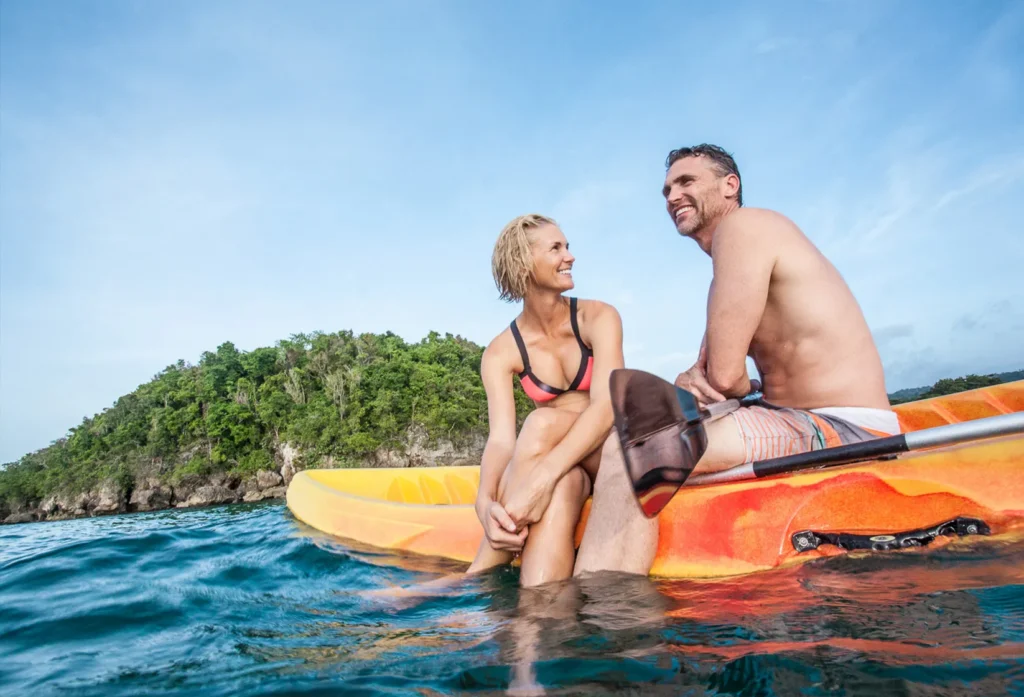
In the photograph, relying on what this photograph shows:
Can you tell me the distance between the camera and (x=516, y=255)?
272 cm

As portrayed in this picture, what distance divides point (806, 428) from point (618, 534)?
2.67 ft

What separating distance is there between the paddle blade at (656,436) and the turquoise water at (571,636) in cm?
39

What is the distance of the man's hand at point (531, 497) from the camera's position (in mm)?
2277

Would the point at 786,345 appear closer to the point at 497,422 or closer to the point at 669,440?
the point at 669,440

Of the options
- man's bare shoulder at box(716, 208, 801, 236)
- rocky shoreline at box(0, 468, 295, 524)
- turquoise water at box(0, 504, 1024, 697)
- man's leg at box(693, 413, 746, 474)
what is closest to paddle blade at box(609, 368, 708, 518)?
man's leg at box(693, 413, 746, 474)

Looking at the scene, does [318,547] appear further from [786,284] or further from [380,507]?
[786,284]

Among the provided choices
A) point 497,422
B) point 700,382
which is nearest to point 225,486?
point 497,422

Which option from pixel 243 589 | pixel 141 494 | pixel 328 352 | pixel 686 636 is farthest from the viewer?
pixel 328 352

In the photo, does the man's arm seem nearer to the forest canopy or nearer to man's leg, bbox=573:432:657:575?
man's leg, bbox=573:432:657:575

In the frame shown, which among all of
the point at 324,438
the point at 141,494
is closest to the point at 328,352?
the point at 324,438

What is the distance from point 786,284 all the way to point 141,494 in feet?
164

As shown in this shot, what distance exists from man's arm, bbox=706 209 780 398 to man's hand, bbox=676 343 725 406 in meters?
0.14

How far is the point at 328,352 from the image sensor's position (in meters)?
49.1

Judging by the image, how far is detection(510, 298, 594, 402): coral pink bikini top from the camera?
2.74 m
